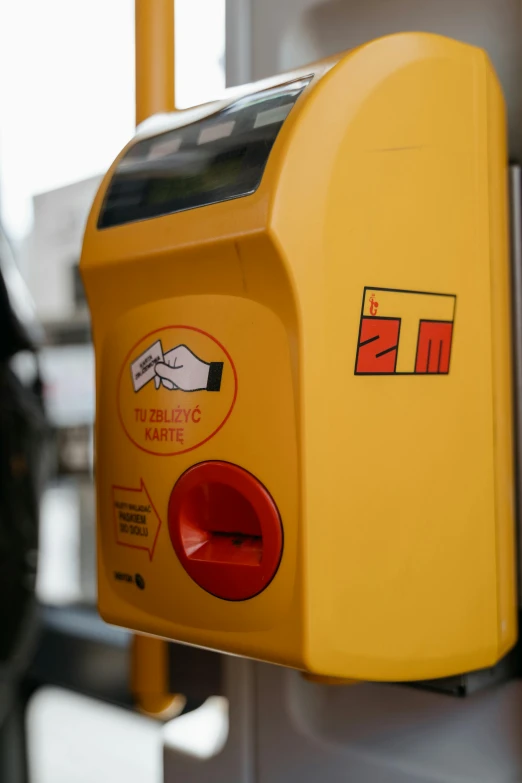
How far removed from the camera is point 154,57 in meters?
0.82

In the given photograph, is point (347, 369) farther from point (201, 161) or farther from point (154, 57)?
point (154, 57)

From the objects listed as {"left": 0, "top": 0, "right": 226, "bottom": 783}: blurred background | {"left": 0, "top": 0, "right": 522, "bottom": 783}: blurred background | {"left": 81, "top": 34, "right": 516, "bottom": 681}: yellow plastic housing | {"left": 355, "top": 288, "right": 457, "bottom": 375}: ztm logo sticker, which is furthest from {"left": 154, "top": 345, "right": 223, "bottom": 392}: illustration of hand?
{"left": 0, "top": 0, "right": 226, "bottom": 783}: blurred background

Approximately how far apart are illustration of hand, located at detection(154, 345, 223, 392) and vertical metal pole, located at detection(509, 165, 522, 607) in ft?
1.02

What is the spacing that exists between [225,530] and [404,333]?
22 centimetres

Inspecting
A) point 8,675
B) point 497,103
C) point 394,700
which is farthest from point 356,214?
point 8,675

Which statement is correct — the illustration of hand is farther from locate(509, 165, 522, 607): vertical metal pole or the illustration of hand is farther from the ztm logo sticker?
locate(509, 165, 522, 607): vertical metal pole

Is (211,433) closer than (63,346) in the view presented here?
Yes

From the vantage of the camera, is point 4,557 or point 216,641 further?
point 4,557

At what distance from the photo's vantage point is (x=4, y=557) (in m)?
1.62

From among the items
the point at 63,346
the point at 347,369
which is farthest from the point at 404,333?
the point at 63,346

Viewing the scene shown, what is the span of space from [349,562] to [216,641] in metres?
0.13

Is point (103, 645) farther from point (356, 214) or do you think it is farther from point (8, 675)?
point (356, 214)

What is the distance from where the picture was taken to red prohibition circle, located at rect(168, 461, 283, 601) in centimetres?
60

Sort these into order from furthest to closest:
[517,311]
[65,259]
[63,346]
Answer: [63,346] → [65,259] → [517,311]
